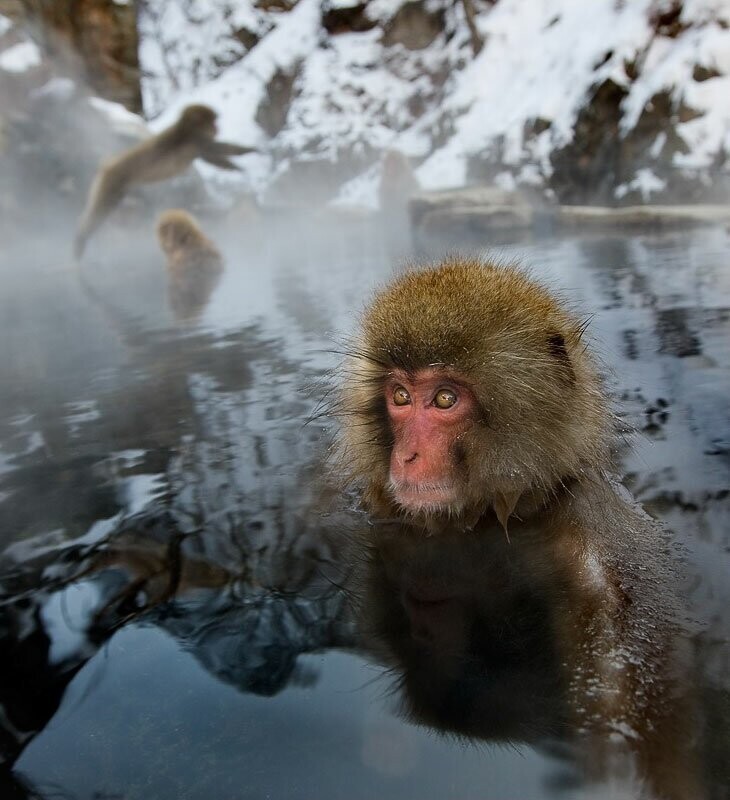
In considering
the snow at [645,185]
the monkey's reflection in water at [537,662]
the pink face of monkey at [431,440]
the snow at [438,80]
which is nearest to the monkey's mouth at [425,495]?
the pink face of monkey at [431,440]

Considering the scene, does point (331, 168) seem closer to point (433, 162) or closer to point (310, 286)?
point (433, 162)

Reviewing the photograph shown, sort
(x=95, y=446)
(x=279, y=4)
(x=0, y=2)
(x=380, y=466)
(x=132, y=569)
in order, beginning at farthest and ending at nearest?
(x=279, y=4)
(x=0, y=2)
(x=95, y=446)
(x=380, y=466)
(x=132, y=569)

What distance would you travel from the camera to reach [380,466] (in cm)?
235

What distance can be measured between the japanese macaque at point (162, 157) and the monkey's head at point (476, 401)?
978 cm

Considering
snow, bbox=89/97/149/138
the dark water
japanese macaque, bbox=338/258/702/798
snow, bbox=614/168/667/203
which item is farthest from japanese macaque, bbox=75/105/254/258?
japanese macaque, bbox=338/258/702/798

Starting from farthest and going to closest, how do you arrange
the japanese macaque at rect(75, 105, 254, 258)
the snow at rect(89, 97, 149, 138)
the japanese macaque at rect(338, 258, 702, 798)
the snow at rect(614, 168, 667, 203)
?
1. the snow at rect(89, 97, 149, 138)
2. the snow at rect(614, 168, 667, 203)
3. the japanese macaque at rect(75, 105, 254, 258)
4. the japanese macaque at rect(338, 258, 702, 798)

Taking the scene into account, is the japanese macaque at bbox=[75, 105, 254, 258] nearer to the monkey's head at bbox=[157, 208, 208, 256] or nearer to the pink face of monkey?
the monkey's head at bbox=[157, 208, 208, 256]

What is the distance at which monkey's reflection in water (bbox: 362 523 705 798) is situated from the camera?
1.25m

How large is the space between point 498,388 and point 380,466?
48cm

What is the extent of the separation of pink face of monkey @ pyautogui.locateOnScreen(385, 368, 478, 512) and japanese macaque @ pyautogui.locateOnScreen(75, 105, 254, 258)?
9.93 m

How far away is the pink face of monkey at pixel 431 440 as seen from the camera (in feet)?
6.64

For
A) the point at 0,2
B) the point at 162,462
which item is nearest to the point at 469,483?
the point at 162,462

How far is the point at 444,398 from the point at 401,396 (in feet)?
0.48

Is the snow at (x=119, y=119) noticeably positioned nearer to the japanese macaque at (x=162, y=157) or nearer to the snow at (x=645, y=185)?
the japanese macaque at (x=162, y=157)
